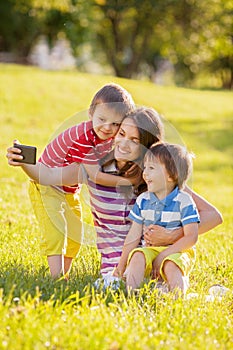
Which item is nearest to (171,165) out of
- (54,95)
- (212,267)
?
(212,267)

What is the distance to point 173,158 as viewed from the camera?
4039mm

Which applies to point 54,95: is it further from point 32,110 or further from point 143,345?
point 143,345

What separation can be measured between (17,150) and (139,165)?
2.89ft

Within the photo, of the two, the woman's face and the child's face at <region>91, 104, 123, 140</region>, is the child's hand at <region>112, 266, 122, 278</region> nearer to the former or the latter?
the woman's face

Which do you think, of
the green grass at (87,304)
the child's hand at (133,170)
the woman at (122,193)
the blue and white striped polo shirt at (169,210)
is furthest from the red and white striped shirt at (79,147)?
the blue and white striped polo shirt at (169,210)

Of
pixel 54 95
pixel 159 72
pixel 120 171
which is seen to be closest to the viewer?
pixel 120 171

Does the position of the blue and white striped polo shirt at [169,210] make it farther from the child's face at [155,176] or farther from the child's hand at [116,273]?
the child's hand at [116,273]

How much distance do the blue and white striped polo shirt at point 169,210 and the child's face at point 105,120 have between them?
48 centimetres

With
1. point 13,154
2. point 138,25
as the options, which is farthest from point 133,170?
point 138,25

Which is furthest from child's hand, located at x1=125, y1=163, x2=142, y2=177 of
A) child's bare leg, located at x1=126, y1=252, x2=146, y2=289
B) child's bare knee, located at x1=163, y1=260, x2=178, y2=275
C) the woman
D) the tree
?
the tree

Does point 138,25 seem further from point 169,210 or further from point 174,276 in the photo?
point 174,276

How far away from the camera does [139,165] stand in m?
4.29

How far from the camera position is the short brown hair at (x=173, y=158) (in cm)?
404

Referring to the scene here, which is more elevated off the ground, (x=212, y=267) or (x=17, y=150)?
(x=17, y=150)
